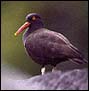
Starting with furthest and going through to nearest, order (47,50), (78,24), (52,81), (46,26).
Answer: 1. (78,24)
2. (46,26)
3. (47,50)
4. (52,81)

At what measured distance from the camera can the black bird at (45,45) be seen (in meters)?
1.69

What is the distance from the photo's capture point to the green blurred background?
1901mm

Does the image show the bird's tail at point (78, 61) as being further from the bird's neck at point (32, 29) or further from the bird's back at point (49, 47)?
the bird's neck at point (32, 29)

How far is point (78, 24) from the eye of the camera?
6.61 ft

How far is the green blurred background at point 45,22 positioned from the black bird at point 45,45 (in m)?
0.08

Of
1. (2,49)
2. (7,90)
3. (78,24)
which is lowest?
(7,90)

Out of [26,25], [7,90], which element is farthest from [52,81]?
[26,25]

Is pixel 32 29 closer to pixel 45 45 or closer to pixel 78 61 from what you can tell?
pixel 45 45

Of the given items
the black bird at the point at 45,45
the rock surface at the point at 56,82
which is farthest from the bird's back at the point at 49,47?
the rock surface at the point at 56,82

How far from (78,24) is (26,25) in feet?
1.14

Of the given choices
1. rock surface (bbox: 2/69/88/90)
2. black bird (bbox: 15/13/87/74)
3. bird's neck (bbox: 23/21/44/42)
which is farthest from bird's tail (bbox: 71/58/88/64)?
bird's neck (bbox: 23/21/44/42)

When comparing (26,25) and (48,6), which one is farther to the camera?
(48,6)

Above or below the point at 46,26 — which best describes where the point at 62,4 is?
above

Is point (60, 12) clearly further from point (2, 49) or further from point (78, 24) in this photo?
point (2, 49)
